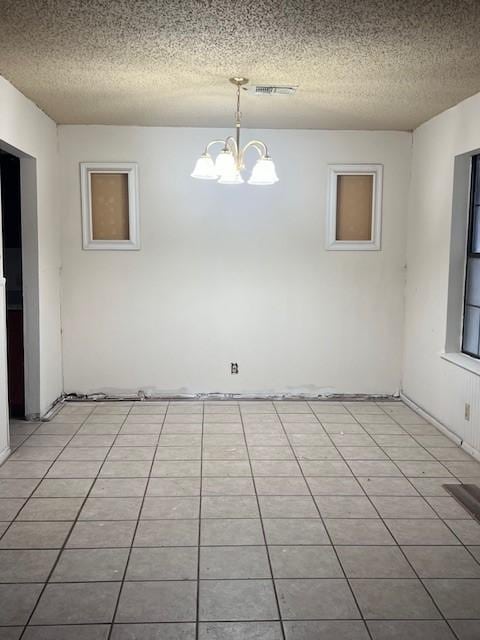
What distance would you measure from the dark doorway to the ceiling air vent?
1966mm

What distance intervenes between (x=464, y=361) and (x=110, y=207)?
3.14m

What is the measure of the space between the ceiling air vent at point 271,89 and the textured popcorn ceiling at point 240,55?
9cm

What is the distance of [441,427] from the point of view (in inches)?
175

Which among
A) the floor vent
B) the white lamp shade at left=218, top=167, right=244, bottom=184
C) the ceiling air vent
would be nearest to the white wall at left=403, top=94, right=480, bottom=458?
the floor vent

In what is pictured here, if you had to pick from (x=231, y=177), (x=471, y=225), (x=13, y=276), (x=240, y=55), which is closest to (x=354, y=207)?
(x=471, y=225)

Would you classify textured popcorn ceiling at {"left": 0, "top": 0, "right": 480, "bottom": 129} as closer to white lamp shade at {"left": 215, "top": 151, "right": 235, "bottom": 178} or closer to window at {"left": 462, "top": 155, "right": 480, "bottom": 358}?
white lamp shade at {"left": 215, "top": 151, "right": 235, "bottom": 178}

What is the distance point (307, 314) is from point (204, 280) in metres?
0.96

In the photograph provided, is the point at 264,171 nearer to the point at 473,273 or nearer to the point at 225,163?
the point at 225,163

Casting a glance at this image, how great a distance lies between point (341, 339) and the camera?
5.33 meters

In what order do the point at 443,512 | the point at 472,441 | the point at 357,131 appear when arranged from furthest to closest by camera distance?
the point at 357,131
the point at 472,441
the point at 443,512

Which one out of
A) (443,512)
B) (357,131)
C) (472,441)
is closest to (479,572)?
(443,512)

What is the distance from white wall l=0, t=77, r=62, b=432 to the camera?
427 centimetres

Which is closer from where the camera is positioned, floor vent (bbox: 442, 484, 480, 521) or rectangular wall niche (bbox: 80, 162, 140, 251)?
floor vent (bbox: 442, 484, 480, 521)

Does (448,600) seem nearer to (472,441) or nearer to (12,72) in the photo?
(472,441)
